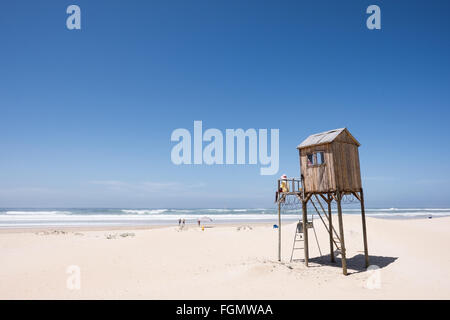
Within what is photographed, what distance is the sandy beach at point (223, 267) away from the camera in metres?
12.1

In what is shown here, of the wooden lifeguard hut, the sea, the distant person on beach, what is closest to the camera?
the wooden lifeguard hut

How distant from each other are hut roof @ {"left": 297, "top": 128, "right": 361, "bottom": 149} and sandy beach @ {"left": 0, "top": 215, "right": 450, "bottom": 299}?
7.14 metres

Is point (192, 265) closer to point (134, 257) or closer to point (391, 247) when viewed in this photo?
point (134, 257)

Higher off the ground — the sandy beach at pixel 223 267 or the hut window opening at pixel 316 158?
the hut window opening at pixel 316 158

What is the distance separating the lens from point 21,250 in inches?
862

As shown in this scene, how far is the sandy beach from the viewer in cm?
1215

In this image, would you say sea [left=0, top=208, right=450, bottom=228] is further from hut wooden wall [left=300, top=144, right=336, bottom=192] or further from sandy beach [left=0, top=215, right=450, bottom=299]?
hut wooden wall [left=300, top=144, right=336, bottom=192]

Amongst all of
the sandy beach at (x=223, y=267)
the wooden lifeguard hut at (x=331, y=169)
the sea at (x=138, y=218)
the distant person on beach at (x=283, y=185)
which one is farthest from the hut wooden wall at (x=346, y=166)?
the sea at (x=138, y=218)

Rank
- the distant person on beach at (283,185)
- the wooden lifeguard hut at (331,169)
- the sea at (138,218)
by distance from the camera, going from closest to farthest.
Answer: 1. the wooden lifeguard hut at (331,169)
2. the distant person on beach at (283,185)
3. the sea at (138,218)

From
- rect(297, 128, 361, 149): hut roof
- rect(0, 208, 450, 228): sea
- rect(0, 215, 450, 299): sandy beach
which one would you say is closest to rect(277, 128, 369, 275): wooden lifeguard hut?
rect(297, 128, 361, 149): hut roof

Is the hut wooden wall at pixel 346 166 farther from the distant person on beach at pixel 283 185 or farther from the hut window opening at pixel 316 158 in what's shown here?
the distant person on beach at pixel 283 185

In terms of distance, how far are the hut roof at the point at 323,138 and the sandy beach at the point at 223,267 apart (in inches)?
281
